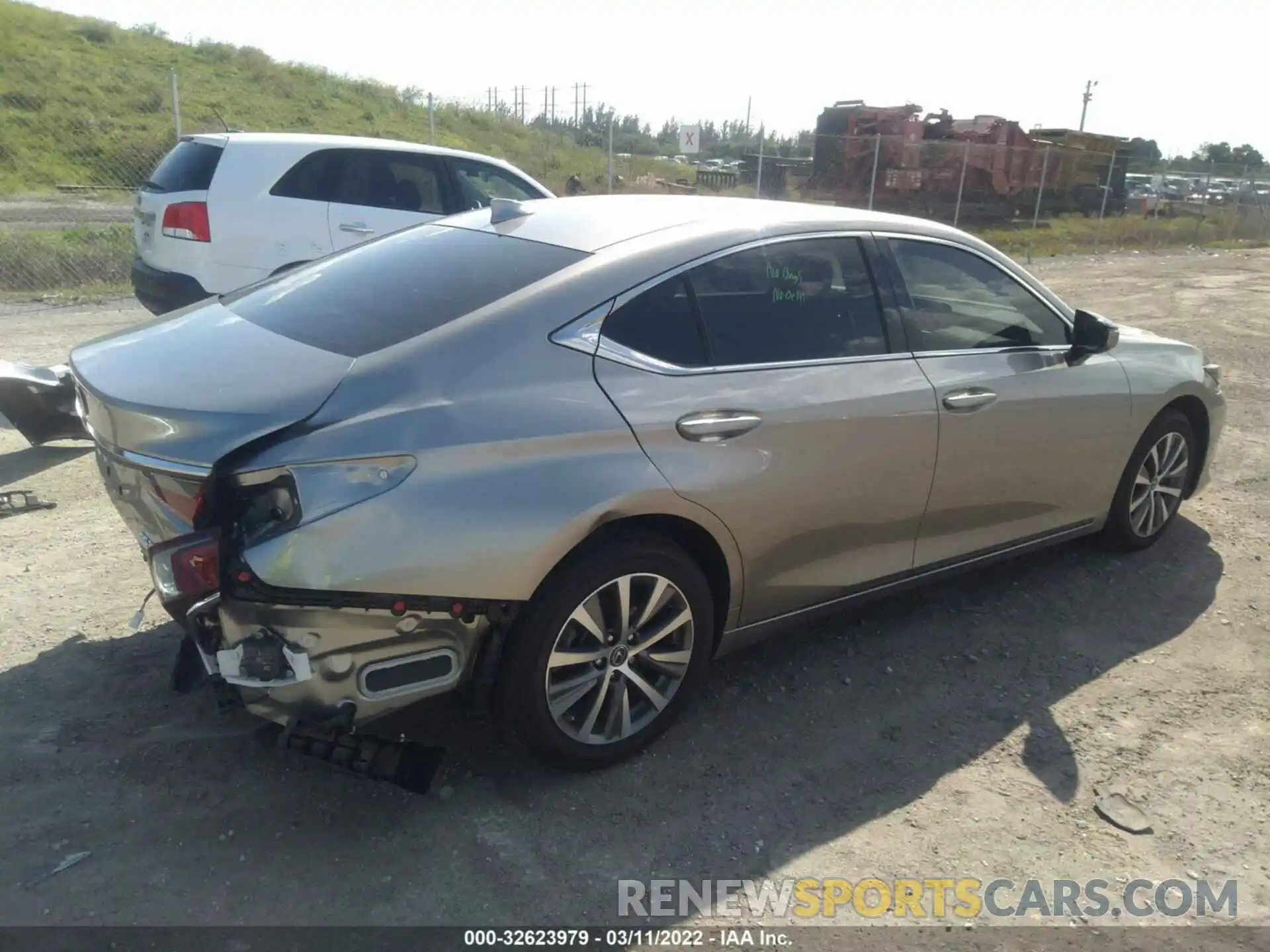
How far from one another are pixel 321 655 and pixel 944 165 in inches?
1006

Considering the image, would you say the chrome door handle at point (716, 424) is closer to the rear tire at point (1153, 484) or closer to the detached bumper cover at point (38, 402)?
the rear tire at point (1153, 484)

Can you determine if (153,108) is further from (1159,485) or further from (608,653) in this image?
(608,653)

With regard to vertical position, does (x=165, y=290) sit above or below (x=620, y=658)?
above

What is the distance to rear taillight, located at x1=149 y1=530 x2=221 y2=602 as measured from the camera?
2.64m

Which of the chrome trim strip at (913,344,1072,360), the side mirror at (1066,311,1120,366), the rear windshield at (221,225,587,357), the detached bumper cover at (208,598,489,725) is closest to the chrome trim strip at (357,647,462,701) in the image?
the detached bumper cover at (208,598,489,725)

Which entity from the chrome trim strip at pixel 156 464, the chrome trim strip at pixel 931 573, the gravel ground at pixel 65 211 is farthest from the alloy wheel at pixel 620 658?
the gravel ground at pixel 65 211

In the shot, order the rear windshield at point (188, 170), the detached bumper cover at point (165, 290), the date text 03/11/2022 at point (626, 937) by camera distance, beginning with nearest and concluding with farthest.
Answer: the date text 03/11/2022 at point (626, 937), the detached bumper cover at point (165, 290), the rear windshield at point (188, 170)

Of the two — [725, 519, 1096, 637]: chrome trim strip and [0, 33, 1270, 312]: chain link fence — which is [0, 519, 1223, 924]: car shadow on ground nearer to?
[725, 519, 1096, 637]: chrome trim strip

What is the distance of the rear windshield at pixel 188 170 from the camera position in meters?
7.79

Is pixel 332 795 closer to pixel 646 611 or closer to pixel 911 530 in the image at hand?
pixel 646 611

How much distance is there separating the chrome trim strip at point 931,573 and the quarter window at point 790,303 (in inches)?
35.1

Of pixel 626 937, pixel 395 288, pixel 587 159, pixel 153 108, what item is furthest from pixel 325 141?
pixel 153 108

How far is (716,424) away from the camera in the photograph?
10.7ft

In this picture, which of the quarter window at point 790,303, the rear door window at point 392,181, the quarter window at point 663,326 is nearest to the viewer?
the quarter window at point 663,326
